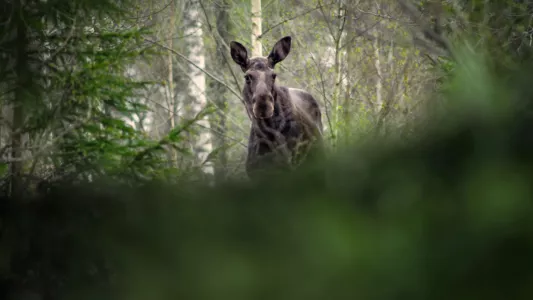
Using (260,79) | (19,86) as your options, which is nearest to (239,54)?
(260,79)

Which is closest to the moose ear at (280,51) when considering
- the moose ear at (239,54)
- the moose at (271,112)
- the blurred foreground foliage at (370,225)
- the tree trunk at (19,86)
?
the moose at (271,112)

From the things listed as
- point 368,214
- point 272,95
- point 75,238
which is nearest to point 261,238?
point 368,214

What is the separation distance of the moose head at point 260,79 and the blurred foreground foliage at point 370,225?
693 cm

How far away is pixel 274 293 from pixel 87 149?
3.50 m

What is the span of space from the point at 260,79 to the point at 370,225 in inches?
295

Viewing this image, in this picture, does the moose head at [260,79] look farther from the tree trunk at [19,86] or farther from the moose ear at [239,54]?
the tree trunk at [19,86]

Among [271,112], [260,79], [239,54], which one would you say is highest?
[239,54]

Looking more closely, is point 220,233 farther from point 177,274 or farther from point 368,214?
point 368,214

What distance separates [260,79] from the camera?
8.58 m

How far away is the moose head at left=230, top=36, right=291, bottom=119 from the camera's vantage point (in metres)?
8.35

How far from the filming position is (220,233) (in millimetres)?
1212

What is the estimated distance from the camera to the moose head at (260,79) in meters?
8.35

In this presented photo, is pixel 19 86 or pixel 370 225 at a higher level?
pixel 19 86

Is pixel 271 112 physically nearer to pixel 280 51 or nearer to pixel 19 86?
pixel 280 51
